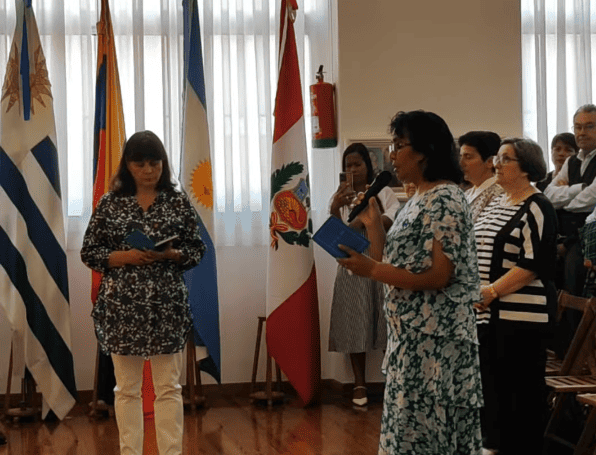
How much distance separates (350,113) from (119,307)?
2735 mm

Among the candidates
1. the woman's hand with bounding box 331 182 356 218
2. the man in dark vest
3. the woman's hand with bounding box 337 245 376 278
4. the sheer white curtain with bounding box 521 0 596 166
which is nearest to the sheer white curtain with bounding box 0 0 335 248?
the sheer white curtain with bounding box 521 0 596 166

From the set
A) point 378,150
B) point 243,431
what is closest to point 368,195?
point 243,431

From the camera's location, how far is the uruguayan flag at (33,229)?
523 centimetres

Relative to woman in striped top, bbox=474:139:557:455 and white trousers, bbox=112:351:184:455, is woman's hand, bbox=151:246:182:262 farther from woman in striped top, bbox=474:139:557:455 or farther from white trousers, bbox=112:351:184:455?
woman in striped top, bbox=474:139:557:455

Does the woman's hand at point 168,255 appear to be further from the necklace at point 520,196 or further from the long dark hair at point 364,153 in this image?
the long dark hair at point 364,153

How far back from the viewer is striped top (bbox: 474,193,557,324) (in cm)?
356

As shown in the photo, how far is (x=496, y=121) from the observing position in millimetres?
6047

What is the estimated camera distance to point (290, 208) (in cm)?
562

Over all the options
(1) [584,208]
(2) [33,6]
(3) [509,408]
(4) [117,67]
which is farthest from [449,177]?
(2) [33,6]

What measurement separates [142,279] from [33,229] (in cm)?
185

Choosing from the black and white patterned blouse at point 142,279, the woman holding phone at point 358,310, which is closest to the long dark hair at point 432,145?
the black and white patterned blouse at point 142,279

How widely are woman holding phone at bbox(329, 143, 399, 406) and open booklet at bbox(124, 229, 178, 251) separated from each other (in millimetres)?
2145

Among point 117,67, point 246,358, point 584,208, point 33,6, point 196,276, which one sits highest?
point 33,6

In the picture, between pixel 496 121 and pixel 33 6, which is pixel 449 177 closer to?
pixel 496 121
